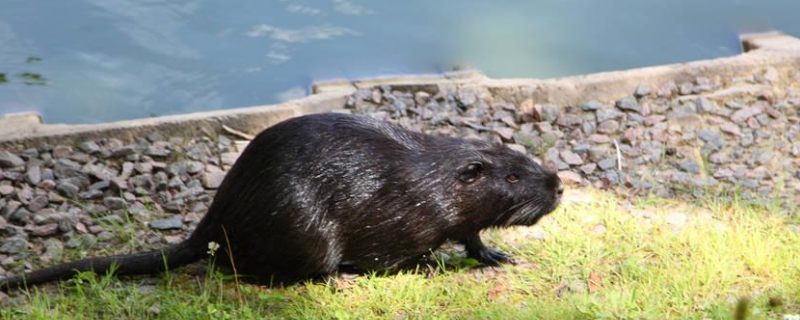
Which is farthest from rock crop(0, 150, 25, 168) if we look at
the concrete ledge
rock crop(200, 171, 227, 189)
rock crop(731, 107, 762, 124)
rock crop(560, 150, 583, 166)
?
rock crop(731, 107, 762, 124)

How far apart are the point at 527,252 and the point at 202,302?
54.9 inches

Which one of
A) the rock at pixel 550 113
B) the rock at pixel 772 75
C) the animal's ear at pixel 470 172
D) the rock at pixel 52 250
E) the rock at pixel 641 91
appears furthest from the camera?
the rock at pixel 772 75

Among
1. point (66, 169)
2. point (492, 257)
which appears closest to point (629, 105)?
point (492, 257)

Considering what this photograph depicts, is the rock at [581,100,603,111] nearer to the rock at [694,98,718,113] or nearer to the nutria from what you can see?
the rock at [694,98,718,113]

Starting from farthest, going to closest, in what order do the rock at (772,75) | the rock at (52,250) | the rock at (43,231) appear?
the rock at (772,75) < the rock at (43,231) < the rock at (52,250)

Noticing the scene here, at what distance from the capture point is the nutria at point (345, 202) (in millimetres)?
3623

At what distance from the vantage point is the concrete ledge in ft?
16.6

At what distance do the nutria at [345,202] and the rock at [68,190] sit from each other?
2.73 feet

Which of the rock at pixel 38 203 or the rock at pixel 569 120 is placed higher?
the rock at pixel 569 120

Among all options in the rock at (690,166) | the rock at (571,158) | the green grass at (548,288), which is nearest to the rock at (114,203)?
the green grass at (548,288)

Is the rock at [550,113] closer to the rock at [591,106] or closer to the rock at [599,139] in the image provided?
the rock at [591,106]

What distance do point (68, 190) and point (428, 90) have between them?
2.19 m

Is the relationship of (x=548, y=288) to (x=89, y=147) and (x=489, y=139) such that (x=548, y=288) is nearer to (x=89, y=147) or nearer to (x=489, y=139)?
(x=489, y=139)

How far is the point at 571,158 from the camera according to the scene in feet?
16.6
